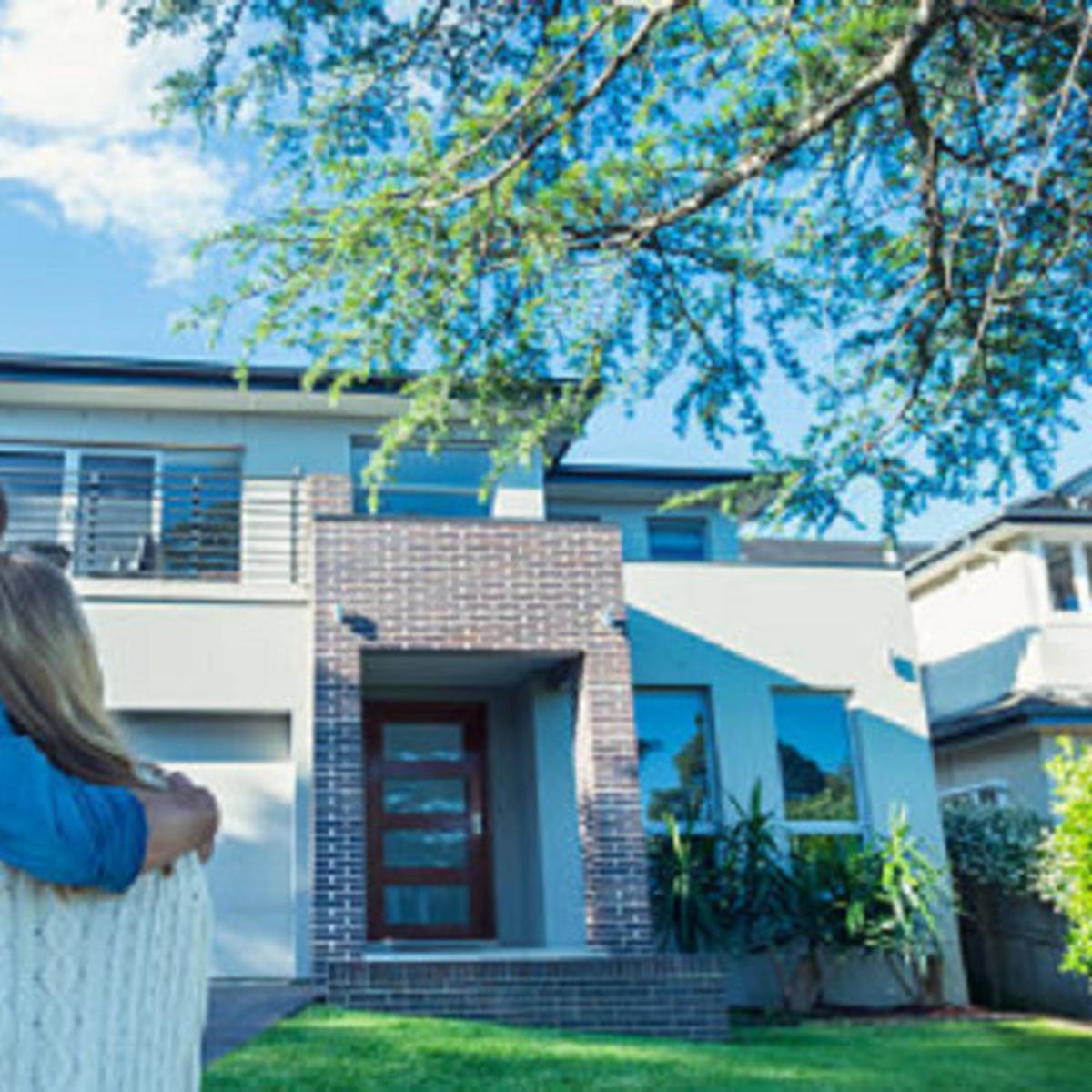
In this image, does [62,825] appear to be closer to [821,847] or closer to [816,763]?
[821,847]

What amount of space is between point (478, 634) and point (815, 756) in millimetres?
4163

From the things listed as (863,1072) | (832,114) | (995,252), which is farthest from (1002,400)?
(863,1072)

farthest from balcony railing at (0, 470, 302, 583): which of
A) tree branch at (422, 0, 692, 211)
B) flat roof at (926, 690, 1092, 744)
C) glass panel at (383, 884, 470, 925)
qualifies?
flat roof at (926, 690, 1092, 744)

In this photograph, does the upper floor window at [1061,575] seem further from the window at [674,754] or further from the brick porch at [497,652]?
the brick porch at [497,652]

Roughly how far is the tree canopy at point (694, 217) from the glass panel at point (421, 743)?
6171 millimetres

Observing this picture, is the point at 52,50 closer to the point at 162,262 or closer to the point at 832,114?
the point at 162,262

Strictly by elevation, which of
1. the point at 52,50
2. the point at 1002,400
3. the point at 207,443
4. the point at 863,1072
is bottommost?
the point at 863,1072

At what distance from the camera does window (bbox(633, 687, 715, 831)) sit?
41.8ft

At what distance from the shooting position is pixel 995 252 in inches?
285

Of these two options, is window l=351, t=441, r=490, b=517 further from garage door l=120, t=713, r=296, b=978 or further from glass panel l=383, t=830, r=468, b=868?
glass panel l=383, t=830, r=468, b=868

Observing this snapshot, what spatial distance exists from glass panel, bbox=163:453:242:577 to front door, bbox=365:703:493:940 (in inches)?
88.7

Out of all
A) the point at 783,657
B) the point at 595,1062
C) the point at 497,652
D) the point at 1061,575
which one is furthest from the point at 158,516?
the point at 1061,575

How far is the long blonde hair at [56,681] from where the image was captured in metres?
1.43

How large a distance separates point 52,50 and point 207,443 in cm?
763
